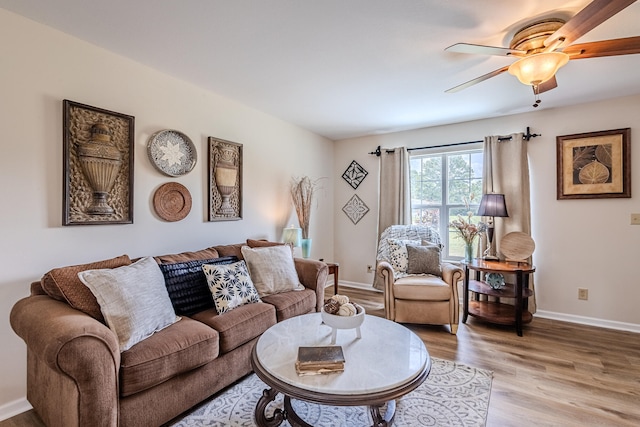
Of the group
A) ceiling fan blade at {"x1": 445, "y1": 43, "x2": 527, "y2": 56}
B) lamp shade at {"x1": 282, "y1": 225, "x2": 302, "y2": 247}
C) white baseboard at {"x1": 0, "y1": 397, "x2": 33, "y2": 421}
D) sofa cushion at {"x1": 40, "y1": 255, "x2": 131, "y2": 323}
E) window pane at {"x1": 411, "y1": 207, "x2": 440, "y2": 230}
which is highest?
ceiling fan blade at {"x1": 445, "y1": 43, "x2": 527, "y2": 56}

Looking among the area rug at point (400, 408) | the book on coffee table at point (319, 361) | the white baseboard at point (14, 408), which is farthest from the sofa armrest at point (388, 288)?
the white baseboard at point (14, 408)

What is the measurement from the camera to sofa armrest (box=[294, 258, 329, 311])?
9.43ft

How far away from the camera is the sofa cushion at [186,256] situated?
2275 mm

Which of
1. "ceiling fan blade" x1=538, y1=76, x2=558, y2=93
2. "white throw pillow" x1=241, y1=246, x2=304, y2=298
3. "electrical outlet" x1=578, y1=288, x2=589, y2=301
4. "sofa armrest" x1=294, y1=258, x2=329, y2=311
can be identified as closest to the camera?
→ "ceiling fan blade" x1=538, y1=76, x2=558, y2=93

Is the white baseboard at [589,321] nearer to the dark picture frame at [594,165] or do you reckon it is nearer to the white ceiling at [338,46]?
the dark picture frame at [594,165]

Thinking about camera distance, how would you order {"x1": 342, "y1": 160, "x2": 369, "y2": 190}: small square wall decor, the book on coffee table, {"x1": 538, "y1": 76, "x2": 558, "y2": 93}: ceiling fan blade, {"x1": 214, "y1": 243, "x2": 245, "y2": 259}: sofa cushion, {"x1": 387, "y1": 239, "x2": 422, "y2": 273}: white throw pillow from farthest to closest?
{"x1": 342, "y1": 160, "x2": 369, "y2": 190}: small square wall decor < {"x1": 387, "y1": 239, "x2": 422, "y2": 273}: white throw pillow < {"x1": 214, "y1": 243, "x2": 245, "y2": 259}: sofa cushion < {"x1": 538, "y1": 76, "x2": 558, "y2": 93}: ceiling fan blade < the book on coffee table

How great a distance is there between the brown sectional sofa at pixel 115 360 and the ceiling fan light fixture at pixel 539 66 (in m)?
2.33

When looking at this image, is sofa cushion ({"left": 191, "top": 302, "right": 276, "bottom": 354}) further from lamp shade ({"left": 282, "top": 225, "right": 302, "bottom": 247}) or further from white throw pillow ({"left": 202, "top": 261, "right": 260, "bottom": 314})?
lamp shade ({"left": 282, "top": 225, "right": 302, "bottom": 247})

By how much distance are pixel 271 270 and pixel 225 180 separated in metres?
1.09

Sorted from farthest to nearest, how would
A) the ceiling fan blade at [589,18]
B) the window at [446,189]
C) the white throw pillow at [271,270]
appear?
the window at [446,189] → the white throw pillow at [271,270] → the ceiling fan blade at [589,18]

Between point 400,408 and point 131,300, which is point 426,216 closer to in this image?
point 400,408

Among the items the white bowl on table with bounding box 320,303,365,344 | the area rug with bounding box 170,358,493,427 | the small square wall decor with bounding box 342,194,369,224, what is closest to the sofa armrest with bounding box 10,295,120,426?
the area rug with bounding box 170,358,493,427

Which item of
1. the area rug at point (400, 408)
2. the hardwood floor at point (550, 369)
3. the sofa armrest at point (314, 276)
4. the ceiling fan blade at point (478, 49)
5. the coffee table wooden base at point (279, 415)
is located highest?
the ceiling fan blade at point (478, 49)

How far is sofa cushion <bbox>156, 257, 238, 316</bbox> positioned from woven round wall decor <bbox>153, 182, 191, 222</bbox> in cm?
55
